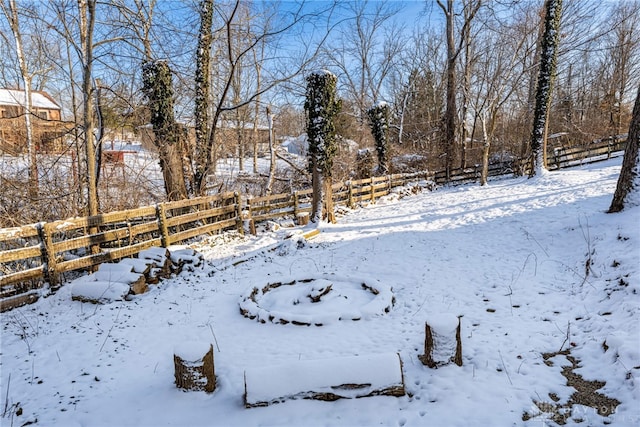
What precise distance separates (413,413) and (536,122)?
46.2 ft

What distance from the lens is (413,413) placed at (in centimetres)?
284

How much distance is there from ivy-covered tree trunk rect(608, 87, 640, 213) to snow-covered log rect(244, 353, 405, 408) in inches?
265

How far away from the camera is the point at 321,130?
10.1 metres

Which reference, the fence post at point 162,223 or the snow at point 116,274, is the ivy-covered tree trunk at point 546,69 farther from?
the snow at point 116,274

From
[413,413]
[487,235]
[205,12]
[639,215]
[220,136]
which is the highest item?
[205,12]

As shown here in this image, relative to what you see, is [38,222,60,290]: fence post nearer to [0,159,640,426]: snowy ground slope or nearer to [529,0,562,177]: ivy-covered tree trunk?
[0,159,640,426]: snowy ground slope

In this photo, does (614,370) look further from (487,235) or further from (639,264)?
(487,235)

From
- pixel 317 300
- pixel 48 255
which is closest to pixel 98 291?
pixel 48 255

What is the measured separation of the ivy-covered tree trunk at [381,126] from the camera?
16281 mm

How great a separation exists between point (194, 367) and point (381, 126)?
1494 centimetres

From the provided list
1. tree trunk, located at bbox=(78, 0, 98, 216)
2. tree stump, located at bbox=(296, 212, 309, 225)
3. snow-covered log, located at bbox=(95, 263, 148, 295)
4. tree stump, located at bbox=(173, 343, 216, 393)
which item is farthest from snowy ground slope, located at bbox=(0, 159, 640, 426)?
tree trunk, located at bbox=(78, 0, 98, 216)

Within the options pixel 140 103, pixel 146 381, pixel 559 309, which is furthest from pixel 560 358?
pixel 140 103

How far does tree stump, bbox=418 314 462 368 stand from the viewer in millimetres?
3377

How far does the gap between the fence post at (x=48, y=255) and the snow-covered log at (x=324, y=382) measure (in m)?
4.42
